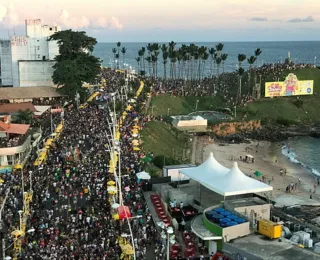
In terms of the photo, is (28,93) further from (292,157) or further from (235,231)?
(235,231)

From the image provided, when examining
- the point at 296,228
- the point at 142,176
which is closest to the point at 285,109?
the point at 142,176

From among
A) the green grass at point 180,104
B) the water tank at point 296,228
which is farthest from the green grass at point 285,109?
the water tank at point 296,228

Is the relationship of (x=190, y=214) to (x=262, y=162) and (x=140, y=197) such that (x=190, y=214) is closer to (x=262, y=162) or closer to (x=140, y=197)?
(x=140, y=197)

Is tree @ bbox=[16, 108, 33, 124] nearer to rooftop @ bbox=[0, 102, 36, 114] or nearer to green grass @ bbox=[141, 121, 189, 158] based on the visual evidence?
rooftop @ bbox=[0, 102, 36, 114]

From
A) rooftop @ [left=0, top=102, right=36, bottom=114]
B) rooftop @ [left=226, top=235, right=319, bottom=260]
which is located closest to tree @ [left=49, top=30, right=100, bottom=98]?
rooftop @ [left=0, top=102, right=36, bottom=114]

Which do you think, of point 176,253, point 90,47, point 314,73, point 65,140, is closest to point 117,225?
point 176,253
